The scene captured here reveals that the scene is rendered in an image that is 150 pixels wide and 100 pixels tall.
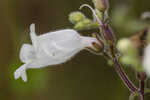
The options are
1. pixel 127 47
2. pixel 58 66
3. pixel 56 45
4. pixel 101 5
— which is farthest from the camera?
pixel 58 66

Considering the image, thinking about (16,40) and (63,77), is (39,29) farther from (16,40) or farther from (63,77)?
(63,77)

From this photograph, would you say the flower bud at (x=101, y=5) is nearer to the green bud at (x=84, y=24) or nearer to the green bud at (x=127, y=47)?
the green bud at (x=84, y=24)

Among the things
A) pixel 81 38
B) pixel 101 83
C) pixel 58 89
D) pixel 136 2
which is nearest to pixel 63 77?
pixel 58 89

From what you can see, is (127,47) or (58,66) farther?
(58,66)

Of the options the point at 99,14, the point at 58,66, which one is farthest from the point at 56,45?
the point at 58,66

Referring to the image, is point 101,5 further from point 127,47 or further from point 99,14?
point 127,47

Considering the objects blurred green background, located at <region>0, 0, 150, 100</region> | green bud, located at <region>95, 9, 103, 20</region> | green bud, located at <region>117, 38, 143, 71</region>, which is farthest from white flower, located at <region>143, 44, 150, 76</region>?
blurred green background, located at <region>0, 0, 150, 100</region>

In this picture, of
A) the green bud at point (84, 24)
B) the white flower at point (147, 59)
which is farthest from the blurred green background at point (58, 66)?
the white flower at point (147, 59)

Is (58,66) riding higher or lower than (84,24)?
lower

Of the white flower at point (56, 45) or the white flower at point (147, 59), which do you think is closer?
the white flower at point (147, 59)
